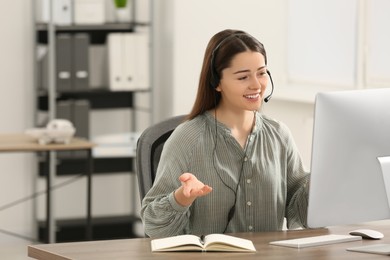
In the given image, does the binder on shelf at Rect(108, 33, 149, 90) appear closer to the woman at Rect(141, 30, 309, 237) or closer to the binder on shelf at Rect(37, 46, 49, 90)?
the binder on shelf at Rect(37, 46, 49, 90)

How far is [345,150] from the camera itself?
2.28 m

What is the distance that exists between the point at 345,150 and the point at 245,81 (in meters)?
0.40

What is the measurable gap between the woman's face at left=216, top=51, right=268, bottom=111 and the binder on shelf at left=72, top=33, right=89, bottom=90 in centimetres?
321

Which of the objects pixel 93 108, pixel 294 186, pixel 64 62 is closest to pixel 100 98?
pixel 93 108

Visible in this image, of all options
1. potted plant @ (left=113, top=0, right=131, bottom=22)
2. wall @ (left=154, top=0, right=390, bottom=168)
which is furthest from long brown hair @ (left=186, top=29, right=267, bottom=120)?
potted plant @ (left=113, top=0, right=131, bottom=22)

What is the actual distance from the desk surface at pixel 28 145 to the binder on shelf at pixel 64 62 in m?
0.68

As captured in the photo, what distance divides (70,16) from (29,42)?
0.33 metres

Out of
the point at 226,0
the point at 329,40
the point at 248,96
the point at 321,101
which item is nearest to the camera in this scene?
the point at 321,101

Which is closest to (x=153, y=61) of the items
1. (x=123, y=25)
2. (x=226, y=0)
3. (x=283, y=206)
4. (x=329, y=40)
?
(x=123, y=25)

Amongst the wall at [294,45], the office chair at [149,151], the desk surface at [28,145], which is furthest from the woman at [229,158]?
the desk surface at [28,145]

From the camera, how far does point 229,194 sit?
2.57 metres

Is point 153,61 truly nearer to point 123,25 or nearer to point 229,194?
point 123,25

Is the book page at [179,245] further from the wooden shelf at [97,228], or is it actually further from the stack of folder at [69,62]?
the wooden shelf at [97,228]

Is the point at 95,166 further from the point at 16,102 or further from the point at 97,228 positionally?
the point at 16,102
